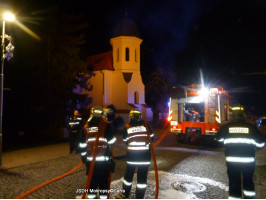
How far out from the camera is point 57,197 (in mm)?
5219

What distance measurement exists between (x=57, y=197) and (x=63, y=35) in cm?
1634

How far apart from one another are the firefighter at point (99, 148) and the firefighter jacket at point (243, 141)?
211cm

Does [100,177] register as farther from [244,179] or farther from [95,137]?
Result: [244,179]

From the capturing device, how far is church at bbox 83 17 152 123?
3288 centimetres

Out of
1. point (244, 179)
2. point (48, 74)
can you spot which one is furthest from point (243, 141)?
point (48, 74)

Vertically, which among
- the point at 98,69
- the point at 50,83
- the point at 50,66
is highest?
the point at 98,69

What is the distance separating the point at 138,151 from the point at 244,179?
1940 mm

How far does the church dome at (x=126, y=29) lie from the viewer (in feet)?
108

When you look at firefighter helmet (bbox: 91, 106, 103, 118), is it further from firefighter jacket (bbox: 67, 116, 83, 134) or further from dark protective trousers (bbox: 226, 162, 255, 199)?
firefighter jacket (bbox: 67, 116, 83, 134)

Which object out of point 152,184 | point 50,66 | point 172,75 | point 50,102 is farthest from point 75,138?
point 172,75

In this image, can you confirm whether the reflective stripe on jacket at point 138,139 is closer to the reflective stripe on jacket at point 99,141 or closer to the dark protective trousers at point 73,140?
the reflective stripe on jacket at point 99,141

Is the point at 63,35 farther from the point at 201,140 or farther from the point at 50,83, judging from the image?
the point at 201,140

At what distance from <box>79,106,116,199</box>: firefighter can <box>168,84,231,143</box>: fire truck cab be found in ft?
27.9

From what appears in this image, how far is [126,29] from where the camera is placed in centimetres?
3316
